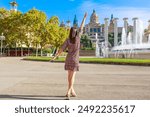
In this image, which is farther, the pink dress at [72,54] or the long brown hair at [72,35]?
the pink dress at [72,54]

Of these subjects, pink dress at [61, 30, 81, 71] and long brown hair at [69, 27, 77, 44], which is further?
pink dress at [61, 30, 81, 71]

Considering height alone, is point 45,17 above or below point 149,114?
above

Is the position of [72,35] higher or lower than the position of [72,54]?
higher

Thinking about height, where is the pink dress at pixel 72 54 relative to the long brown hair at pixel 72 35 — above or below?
below

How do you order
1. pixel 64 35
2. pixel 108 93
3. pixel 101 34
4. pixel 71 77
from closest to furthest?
pixel 71 77 < pixel 108 93 < pixel 64 35 < pixel 101 34

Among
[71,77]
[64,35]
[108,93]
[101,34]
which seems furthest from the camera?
[101,34]

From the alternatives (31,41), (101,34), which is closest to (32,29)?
(31,41)

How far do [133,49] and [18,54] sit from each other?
35.3 m

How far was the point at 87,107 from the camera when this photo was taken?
7.23 meters

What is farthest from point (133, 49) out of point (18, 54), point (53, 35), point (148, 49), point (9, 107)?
point (9, 107)

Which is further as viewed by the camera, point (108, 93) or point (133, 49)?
point (133, 49)

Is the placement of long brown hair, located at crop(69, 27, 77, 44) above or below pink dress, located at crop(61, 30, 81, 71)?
above

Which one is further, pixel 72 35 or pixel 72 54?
pixel 72 54

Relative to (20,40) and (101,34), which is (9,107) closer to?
(20,40)
